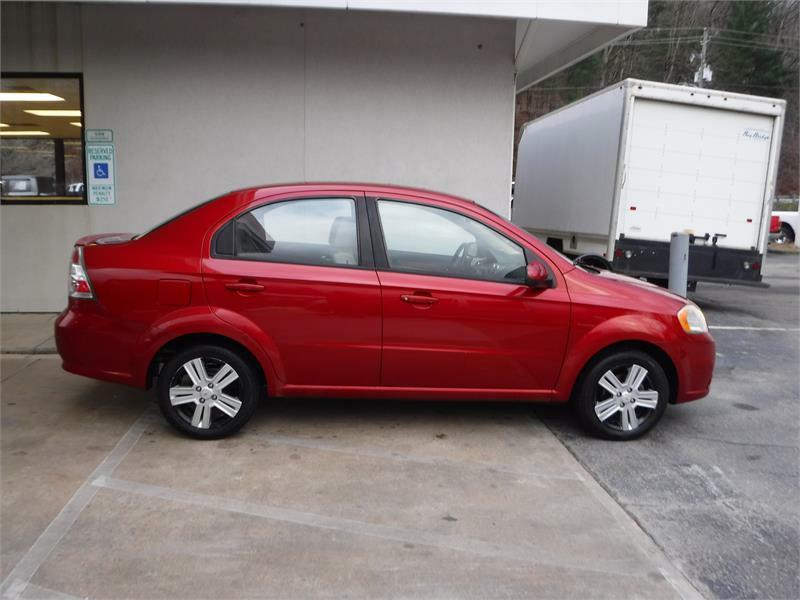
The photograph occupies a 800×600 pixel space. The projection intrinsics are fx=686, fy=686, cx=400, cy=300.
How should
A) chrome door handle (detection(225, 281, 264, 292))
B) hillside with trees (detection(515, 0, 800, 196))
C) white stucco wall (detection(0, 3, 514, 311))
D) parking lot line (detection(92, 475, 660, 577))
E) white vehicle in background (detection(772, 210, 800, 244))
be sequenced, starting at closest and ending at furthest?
1. parking lot line (detection(92, 475, 660, 577))
2. chrome door handle (detection(225, 281, 264, 292))
3. white stucco wall (detection(0, 3, 514, 311))
4. white vehicle in background (detection(772, 210, 800, 244))
5. hillside with trees (detection(515, 0, 800, 196))

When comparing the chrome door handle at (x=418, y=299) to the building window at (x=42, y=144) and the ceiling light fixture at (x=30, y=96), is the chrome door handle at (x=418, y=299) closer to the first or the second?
the building window at (x=42, y=144)

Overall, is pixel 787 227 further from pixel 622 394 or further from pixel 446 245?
pixel 446 245

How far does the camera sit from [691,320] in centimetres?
483

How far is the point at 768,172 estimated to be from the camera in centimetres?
979

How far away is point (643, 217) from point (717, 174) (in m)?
1.22

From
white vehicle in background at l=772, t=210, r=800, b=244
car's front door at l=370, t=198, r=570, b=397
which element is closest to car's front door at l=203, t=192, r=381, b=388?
car's front door at l=370, t=198, r=570, b=397

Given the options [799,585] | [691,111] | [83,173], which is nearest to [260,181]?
[83,173]

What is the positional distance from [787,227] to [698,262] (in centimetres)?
1772

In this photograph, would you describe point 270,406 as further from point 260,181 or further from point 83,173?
point 83,173

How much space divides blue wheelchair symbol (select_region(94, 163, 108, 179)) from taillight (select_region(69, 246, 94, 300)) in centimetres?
397

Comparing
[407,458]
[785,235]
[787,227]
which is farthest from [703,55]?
[407,458]

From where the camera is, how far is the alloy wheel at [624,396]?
4.77 m

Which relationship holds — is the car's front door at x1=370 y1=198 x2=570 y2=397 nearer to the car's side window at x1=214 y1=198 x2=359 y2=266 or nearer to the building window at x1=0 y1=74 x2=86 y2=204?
the car's side window at x1=214 y1=198 x2=359 y2=266

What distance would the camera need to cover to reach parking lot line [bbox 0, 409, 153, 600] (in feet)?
9.77
